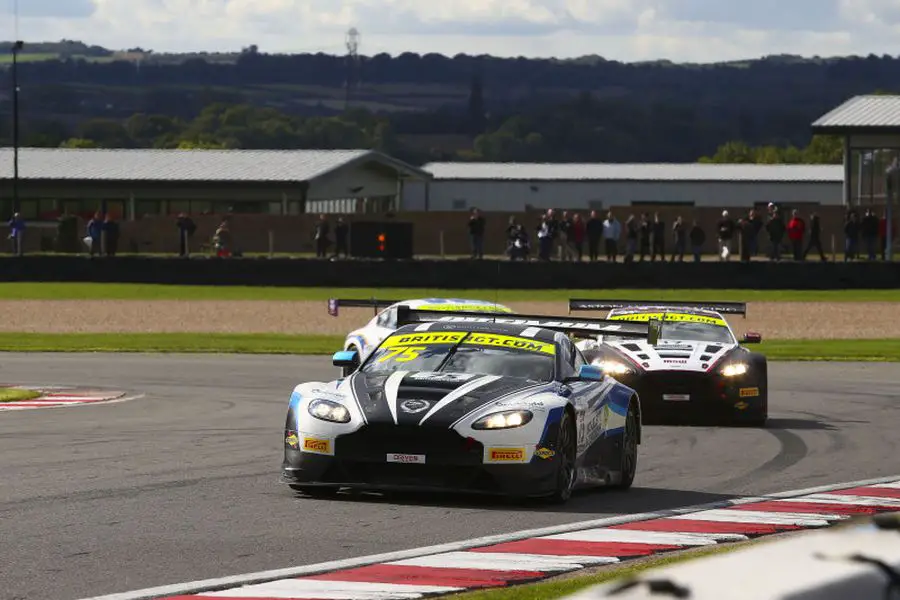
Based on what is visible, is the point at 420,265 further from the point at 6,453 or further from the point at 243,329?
the point at 6,453

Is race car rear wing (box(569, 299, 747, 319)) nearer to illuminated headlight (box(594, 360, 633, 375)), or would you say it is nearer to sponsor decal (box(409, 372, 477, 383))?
illuminated headlight (box(594, 360, 633, 375))

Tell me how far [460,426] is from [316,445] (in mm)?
916

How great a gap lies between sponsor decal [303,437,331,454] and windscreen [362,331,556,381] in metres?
1.14

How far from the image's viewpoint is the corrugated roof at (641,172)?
3824 inches

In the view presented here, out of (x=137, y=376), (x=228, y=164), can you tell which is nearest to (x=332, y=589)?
(x=137, y=376)

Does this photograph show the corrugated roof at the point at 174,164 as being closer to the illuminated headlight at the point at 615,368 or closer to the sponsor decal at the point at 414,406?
the illuminated headlight at the point at 615,368

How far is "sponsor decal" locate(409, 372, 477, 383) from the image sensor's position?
461 inches

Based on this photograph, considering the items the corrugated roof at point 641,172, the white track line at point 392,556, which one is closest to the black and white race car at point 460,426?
the white track line at point 392,556

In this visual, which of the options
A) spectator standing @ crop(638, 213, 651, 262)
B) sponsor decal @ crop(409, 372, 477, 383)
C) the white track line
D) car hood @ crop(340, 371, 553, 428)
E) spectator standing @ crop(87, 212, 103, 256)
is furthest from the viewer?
spectator standing @ crop(87, 212, 103, 256)

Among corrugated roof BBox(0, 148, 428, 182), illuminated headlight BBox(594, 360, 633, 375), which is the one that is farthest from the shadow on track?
corrugated roof BBox(0, 148, 428, 182)

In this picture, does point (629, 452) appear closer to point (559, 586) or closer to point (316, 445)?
point (316, 445)

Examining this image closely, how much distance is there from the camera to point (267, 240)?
6912 centimetres

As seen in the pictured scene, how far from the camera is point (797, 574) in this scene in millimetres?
4215

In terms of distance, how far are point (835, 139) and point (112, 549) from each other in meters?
157
